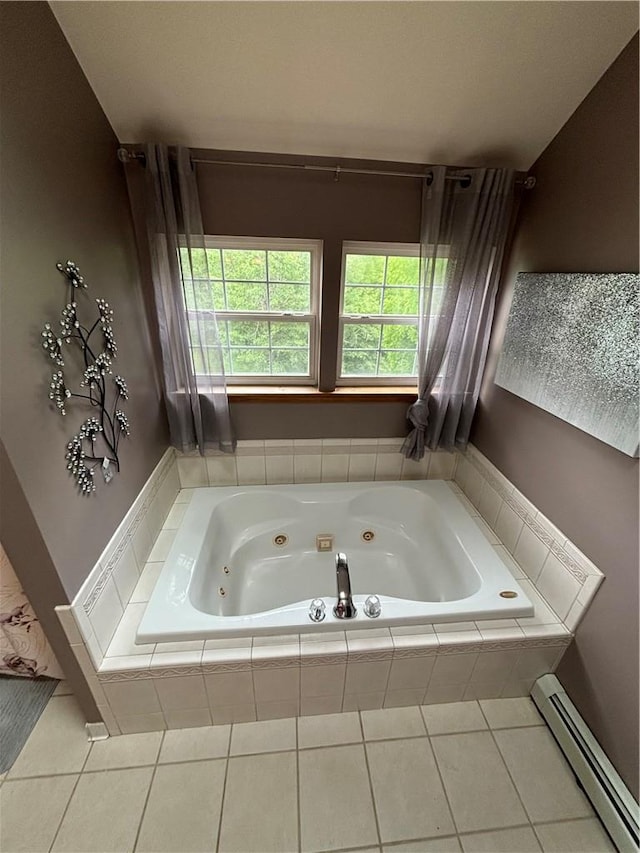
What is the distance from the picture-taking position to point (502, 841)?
43.6 inches

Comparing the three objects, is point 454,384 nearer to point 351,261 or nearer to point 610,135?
point 351,261

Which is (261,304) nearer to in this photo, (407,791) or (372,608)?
(372,608)

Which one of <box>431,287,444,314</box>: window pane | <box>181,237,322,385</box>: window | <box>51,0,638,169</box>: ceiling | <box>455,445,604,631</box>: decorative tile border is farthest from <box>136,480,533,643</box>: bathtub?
<box>51,0,638,169</box>: ceiling

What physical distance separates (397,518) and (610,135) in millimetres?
1904

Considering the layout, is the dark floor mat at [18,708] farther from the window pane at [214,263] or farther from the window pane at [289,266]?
the window pane at [289,266]

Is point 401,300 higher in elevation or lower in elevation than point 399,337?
higher

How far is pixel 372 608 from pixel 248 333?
1.48m

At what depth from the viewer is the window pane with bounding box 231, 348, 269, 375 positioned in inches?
76.5

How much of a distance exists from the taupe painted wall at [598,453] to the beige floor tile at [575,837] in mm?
202

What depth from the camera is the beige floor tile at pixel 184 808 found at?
1.08 m

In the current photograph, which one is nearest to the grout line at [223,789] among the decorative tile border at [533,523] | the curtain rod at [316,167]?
the decorative tile border at [533,523]

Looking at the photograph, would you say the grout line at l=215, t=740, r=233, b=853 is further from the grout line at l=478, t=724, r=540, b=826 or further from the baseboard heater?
the baseboard heater

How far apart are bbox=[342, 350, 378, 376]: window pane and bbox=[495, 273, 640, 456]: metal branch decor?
0.71 metres

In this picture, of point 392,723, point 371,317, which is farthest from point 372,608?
point 371,317
